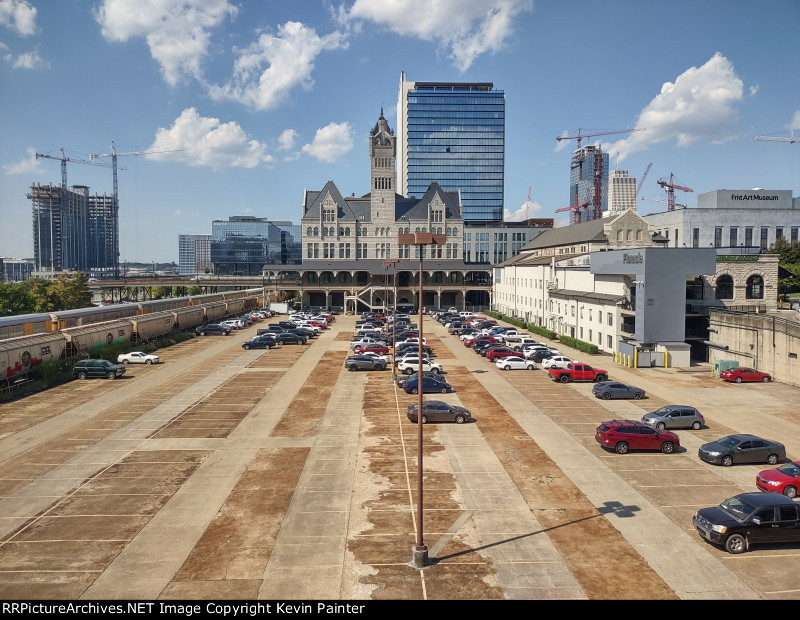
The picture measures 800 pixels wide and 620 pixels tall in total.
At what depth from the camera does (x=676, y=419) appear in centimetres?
3198

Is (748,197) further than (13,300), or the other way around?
(13,300)

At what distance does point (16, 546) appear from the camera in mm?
18266

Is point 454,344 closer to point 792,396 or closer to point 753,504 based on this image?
point 792,396

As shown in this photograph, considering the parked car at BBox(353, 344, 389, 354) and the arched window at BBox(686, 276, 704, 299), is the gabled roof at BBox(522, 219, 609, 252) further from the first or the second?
the parked car at BBox(353, 344, 389, 354)

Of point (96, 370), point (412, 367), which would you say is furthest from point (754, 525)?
point (96, 370)

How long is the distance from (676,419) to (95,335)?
2063 inches

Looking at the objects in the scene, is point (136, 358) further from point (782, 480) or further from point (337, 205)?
point (337, 205)

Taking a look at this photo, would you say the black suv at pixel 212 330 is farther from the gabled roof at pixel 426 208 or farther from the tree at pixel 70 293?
the gabled roof at pixel 426 208

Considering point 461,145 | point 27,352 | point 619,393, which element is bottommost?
point 619,393

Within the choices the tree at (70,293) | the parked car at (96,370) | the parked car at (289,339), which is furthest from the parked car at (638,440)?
the tree at (70,293)

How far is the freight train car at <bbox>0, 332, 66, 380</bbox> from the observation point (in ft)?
134

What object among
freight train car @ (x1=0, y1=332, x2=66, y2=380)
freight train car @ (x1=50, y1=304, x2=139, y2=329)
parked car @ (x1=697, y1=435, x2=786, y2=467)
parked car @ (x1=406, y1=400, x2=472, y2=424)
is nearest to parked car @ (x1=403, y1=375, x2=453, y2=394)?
parked car @ (x1=406, y1=400, x2=472, y2=424)

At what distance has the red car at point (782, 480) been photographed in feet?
73.0

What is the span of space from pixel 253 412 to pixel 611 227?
63138 millimetres
